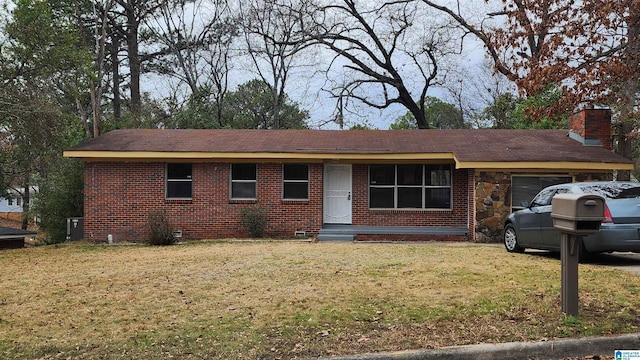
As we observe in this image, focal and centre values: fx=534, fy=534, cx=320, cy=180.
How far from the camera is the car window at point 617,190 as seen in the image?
Answer: 31.1 feet

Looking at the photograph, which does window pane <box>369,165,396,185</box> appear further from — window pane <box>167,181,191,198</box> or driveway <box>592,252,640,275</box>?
driveway <box>592,252,640,275</box>

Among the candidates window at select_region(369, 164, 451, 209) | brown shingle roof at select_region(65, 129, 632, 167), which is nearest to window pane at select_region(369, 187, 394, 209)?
window at select_region(369, 164, 451, 209)

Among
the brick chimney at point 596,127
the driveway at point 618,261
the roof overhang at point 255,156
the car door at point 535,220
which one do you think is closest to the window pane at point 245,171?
the roof overhang at point 255,156

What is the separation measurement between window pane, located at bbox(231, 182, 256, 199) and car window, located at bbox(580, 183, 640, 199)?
33.5 feet

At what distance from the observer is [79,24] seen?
29266mm

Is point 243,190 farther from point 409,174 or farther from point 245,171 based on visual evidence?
point 409,174

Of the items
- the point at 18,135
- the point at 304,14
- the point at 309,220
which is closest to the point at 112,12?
the point at 304,14

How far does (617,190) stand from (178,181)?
496 inches

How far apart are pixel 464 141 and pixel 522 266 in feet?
30.2

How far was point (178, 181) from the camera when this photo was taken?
1733 cm

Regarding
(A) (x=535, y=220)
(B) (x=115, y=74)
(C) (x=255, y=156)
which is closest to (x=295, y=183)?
(C) (x=255, y=156)

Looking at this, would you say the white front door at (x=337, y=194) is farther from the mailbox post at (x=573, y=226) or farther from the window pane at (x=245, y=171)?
the mailbox post at (x=573, y=226)

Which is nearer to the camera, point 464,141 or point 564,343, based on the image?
point 564,343

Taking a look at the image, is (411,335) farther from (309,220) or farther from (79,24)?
(79,24)
